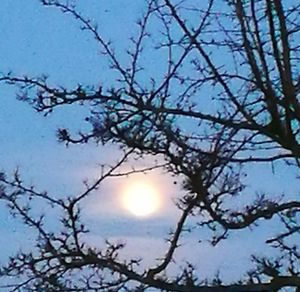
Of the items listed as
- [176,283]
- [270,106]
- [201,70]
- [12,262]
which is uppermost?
[201,70]

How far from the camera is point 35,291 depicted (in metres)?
3.96

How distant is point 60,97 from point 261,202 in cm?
126

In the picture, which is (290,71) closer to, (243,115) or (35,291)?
(243,115)

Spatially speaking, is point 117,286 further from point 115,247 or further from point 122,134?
point 122,134

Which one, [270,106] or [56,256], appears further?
[56,256]

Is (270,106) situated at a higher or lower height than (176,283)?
higher

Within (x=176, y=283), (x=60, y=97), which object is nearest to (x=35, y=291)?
(x=176, y=283)

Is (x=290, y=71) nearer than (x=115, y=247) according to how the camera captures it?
Yes

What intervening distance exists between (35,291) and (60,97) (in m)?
1.09

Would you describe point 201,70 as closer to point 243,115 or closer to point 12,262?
point 243,115

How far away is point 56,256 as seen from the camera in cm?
406

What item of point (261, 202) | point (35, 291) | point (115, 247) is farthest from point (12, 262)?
point (261, 202)

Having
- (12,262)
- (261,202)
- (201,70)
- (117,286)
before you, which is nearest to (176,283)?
(117,286)

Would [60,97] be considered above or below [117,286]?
above
